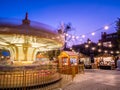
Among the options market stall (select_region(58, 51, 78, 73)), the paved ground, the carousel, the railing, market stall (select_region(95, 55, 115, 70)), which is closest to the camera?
the carousel

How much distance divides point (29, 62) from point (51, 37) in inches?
105

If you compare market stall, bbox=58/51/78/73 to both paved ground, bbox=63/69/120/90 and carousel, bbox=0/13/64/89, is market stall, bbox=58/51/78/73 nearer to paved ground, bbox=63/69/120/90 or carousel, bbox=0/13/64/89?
paved ground, bbox=63/69/120/90

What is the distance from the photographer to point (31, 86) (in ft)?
26.8

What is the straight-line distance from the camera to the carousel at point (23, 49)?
677 cm

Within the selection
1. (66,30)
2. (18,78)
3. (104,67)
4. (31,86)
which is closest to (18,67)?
(18,78)

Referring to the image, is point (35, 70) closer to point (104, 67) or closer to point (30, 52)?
point (30, 52)

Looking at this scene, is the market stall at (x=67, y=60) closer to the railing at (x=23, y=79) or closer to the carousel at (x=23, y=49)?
the carousel at (x=23, y=49)

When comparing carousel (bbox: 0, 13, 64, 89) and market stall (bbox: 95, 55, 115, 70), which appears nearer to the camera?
carousel (bbox: 0, 13, 64, 89)

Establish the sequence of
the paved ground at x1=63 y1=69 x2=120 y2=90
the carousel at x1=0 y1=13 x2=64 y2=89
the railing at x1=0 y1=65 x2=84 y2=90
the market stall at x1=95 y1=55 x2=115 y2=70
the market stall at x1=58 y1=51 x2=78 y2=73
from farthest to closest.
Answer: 1. the market stall at x1=95 y1=55 x2=115 y2=70
2. the market stall at x1=58 y1=51 x2=78 y2=73
3. the paved ground at x1=63 y1=69 x2=120 y2=90
4. the railing at x1=0 y1=65 x2=84 y2=90
5. the carousel at x1=0 y1=13 x2=64 y2=89

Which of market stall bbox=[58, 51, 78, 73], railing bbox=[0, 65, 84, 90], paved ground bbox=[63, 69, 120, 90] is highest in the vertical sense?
market stall bbox=[58, 51, 78, 73]

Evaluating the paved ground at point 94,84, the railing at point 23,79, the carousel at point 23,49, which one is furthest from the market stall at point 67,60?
the railing at point 23,79

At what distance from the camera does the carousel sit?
6.77 m

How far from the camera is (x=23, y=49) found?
30.9ft

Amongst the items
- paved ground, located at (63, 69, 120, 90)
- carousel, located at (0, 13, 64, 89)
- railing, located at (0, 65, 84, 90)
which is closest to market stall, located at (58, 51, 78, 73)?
paved ground, located at (63, 69, 120, 90)
